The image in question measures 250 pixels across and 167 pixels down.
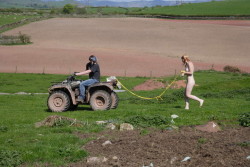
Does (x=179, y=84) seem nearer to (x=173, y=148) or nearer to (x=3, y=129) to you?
(x=3, y=129)

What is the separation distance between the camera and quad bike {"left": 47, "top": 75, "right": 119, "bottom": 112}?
19.0 metres

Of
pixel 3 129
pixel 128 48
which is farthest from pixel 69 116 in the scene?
pixel 128 48

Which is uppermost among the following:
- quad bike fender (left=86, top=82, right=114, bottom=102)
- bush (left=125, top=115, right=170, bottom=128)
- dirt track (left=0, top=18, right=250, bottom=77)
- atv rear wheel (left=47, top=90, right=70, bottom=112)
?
quad bike fender (left=86, top=82, right=114, bottom=102)

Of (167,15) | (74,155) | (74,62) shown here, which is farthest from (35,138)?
(167,15)

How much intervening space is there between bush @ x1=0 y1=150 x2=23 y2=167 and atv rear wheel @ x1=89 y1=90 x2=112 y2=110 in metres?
7.91

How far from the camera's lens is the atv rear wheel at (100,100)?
18953 millimetres

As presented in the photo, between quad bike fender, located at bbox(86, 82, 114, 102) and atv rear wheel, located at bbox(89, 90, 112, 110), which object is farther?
atv rear wheel, located at bbox(89, 90, 112, 110)

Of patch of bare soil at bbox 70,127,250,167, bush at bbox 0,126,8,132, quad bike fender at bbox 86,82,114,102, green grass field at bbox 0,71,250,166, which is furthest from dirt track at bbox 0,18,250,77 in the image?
patch of bare soil at bbox 70,127,250,167

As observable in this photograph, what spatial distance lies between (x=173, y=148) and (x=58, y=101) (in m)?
9.32

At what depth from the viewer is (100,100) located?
63.0 feet

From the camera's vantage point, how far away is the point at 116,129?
1408 cm

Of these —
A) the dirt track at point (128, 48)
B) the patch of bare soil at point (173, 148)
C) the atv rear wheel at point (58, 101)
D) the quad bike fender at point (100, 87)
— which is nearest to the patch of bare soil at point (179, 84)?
the dirt track at point (128, 48)

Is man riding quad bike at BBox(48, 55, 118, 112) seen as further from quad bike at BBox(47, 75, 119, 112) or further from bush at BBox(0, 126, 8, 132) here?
bush at BBox(0, 126, 8, 132)

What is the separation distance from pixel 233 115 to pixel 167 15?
129976 mm
